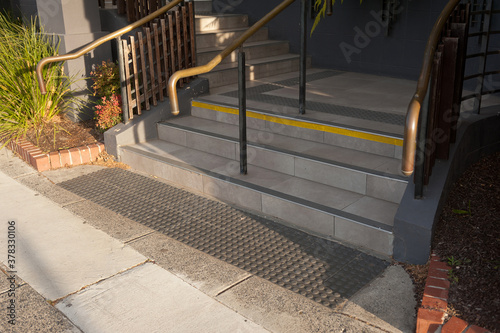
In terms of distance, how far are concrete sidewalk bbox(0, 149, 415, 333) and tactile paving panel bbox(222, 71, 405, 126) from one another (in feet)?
6.18

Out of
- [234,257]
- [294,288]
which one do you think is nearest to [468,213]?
[294,288]

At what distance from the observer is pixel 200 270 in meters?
3.31

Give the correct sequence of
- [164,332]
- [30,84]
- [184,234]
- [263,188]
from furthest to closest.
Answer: [30,84]
[263,188]
[184,234]
[164,332]

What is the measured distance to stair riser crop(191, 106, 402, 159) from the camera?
4.27 m

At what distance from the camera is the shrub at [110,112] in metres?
5.57

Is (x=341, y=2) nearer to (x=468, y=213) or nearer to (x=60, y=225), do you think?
(x=468, y=213)

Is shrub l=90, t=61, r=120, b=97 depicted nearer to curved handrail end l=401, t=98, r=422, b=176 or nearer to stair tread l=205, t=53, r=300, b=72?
stair tread l=205, t=53, r=300, b=72

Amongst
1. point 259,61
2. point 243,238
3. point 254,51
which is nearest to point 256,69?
point 259,61

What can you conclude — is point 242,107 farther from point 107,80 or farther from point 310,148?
point 107,80

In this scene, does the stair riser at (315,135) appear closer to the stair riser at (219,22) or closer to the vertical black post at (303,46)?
the vertical black post at (303,46)

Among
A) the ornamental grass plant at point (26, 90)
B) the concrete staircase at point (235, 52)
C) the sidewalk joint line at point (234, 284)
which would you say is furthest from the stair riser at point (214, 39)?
the sidewalk joint line at point (234, 284)

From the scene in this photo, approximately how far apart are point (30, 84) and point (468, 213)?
4.78m

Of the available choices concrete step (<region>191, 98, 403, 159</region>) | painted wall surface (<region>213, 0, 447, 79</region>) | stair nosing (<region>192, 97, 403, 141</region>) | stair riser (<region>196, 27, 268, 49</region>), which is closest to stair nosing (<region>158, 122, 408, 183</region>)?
concrete step (<region>191, 98, 403, 159</region>)

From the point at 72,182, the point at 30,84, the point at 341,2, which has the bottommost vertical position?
the point at 72,182
